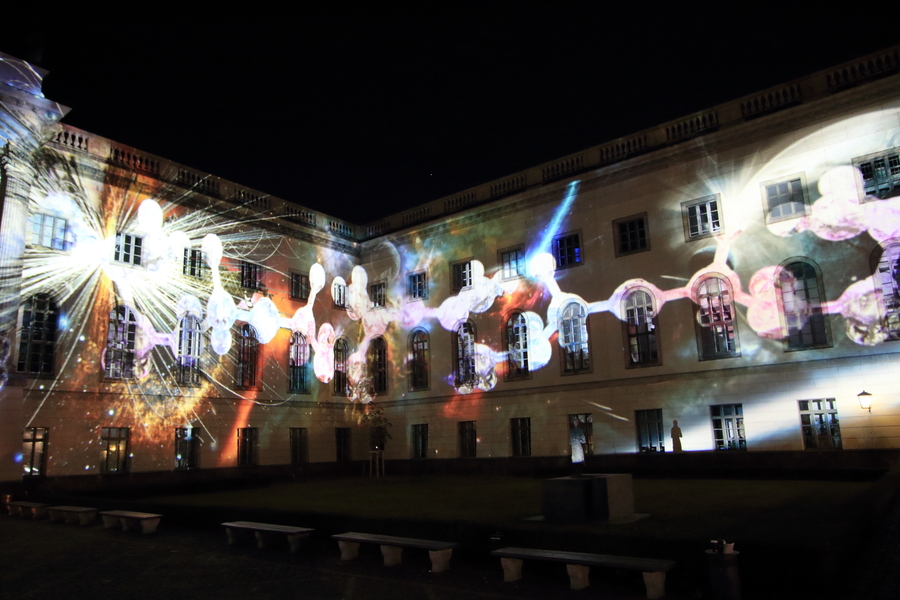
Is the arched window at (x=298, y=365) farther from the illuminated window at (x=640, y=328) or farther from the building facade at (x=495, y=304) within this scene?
the illuminated window at (x=640, y=328)

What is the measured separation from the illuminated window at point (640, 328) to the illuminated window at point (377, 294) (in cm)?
1392

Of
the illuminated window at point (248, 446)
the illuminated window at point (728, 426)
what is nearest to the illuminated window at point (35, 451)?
the illuminated window at point (248, 446)

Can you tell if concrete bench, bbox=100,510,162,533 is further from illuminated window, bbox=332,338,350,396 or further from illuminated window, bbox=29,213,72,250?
illuminated window, bbox=332,338,350,396

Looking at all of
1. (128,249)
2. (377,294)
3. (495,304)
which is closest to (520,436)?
(495,304)

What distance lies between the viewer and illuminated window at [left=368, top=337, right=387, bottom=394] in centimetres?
3341

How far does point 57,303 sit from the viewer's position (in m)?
22.4

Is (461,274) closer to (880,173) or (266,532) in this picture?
(880,173)

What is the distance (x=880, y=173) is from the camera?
65.9ft

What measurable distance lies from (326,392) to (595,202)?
1627 centimetres

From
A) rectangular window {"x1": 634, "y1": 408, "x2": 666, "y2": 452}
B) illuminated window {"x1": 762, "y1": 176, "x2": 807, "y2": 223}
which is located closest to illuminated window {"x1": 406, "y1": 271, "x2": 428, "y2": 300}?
rectangular window {"x1": 634, "y1": 408, "x2": 666, "y2": 452}

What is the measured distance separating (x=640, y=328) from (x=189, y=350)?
61.0ft

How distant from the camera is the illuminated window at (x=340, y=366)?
32844mm

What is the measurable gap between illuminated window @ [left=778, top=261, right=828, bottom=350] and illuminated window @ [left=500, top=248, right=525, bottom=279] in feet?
35.4

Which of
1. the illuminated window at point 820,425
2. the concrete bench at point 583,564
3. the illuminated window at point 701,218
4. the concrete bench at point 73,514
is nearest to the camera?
the concrete bench at point 583,564
